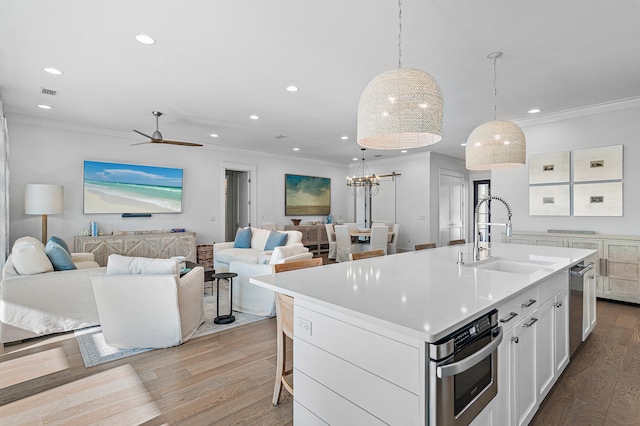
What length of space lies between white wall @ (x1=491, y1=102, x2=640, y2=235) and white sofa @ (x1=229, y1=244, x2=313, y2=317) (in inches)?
146

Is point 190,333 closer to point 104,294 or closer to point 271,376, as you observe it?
point 104,294

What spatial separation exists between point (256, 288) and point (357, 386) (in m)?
2.79

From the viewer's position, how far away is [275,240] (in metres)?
5.43

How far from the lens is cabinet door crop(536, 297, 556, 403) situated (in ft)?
6.26

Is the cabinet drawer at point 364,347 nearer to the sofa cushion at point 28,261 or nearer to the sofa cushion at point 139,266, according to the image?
the sofa cushion at point 139,266

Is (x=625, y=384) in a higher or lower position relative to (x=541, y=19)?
lower

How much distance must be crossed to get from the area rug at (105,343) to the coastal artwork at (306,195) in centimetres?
453

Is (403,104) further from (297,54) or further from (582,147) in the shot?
(582,147)

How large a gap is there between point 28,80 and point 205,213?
12.6ft

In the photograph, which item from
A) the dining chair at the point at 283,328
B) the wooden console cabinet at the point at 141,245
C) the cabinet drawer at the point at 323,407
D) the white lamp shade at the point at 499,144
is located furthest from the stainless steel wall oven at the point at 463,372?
the wooden console cabinet at the point at 141,245

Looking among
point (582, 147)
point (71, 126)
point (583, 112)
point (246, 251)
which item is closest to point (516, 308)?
point (582, 147)

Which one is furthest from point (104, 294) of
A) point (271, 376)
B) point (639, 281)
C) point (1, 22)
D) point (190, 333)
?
point (639, 281)

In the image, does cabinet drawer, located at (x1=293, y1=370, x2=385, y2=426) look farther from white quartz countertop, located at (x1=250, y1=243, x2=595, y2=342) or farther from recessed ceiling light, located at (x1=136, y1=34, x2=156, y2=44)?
recessed ceiling light, located at (x1=136, y1=34, x2=156, y2=44)

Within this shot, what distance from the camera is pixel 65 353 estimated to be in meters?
2.91
